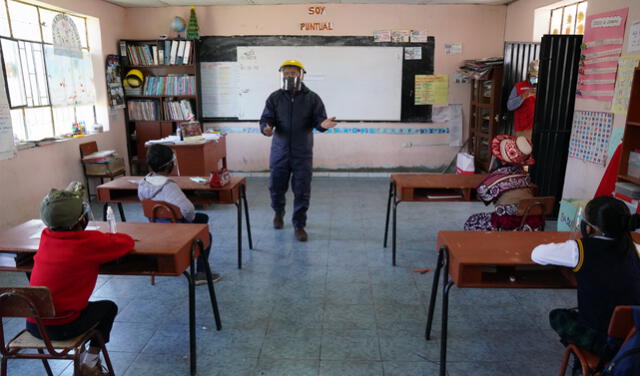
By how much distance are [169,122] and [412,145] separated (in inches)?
147

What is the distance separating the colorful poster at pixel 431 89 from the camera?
6805mm

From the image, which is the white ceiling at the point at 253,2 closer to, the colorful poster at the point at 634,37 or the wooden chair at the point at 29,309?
the colorful poster at the point at 634,37

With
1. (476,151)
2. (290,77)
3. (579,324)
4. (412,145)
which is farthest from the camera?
(412,145)

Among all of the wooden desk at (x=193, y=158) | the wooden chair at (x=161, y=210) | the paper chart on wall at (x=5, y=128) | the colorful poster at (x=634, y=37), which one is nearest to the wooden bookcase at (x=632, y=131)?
the colorful poster at (x=634, y=37)

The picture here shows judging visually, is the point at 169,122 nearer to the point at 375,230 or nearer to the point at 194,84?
the point at 194,84

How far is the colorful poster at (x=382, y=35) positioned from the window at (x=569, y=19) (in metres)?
2.15

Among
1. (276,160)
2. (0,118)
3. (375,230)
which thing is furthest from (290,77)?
(0,118)

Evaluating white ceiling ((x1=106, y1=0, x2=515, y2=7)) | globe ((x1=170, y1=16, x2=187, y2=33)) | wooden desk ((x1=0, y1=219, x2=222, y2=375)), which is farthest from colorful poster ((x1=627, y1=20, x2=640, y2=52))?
globe ((x1=170, y1=16, x2=187, y2=33))

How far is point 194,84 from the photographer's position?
6664 mm

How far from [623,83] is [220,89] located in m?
5.18

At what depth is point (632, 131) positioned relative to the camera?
132 inches

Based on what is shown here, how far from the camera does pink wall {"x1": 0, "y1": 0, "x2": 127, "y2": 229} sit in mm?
4473

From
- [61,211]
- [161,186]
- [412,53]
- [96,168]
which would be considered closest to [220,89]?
[96,168]

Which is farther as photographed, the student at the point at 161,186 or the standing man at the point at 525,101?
the standing man at the point at 525,101
